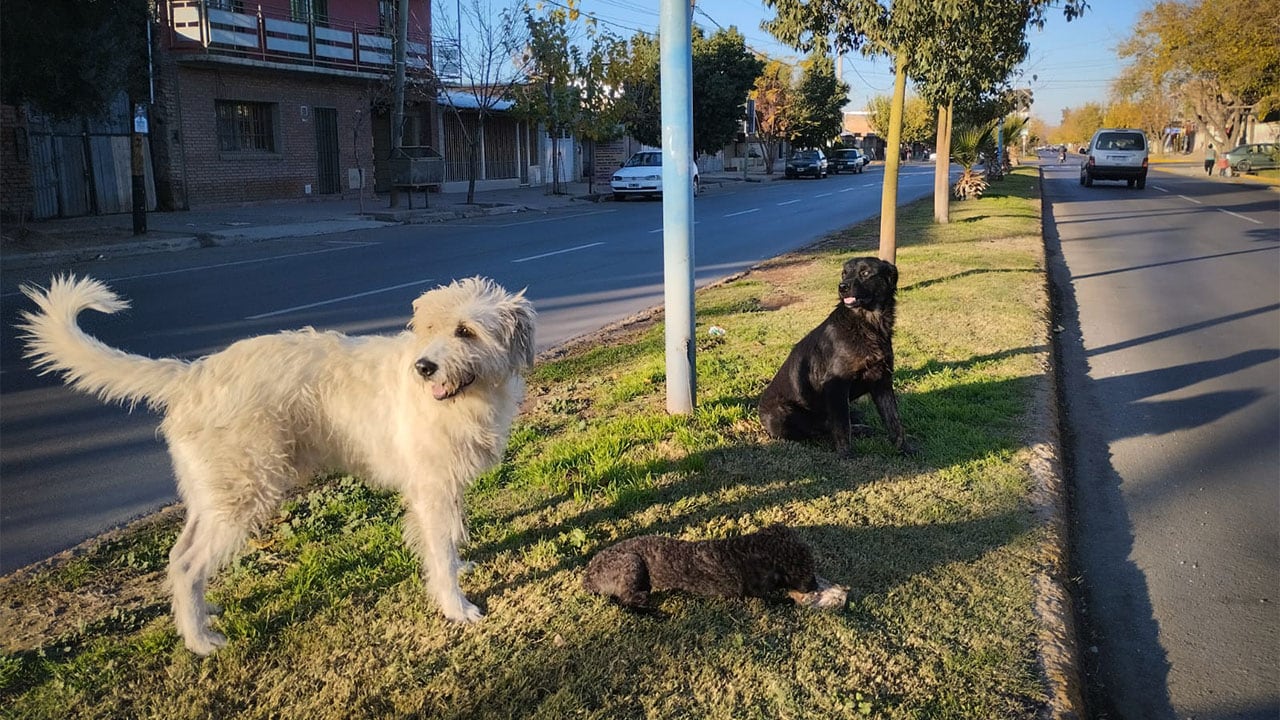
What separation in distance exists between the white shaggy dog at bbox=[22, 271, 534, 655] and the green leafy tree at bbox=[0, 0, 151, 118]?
46.6 ft

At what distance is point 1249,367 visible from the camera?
7855 millimetres

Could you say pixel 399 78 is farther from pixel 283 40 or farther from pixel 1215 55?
pixel 1215 55

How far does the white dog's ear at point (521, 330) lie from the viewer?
3109mm

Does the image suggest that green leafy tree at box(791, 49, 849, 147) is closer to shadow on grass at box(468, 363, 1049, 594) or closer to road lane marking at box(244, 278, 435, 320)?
road lane marking at box(244, 278, 435, 320)

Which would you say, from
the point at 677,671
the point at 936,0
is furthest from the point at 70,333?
the point at 936,0

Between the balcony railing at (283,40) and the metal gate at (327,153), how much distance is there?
165 cm

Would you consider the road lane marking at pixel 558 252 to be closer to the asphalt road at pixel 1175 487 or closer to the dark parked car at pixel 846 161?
the asphalt road at pixel 1175 487

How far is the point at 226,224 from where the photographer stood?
1998 cm

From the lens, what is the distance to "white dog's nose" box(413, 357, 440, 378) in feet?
9.36

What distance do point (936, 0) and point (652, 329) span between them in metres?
4.16

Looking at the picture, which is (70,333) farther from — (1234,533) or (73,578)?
(1234,533)

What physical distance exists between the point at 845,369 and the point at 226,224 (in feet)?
60.6

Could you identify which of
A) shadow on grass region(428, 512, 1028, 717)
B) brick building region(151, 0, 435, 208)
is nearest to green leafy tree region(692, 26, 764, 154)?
brick building region(151, 0, 435, 208)

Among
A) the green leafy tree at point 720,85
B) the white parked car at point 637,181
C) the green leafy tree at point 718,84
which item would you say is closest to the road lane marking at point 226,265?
the white parked car at point 637,181
